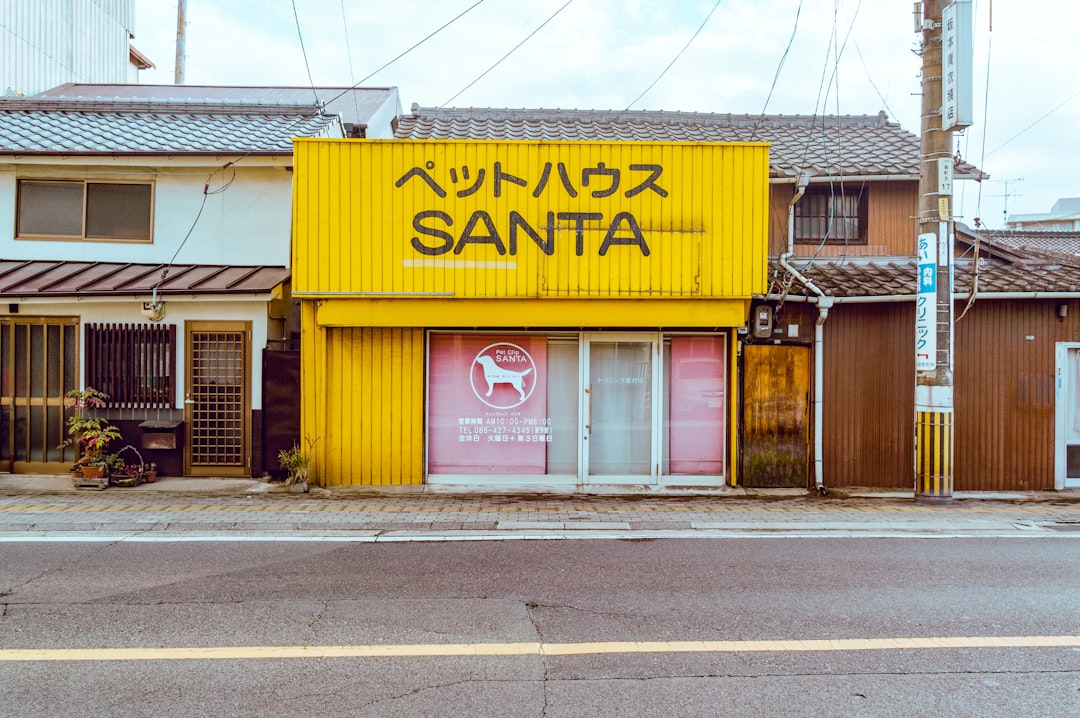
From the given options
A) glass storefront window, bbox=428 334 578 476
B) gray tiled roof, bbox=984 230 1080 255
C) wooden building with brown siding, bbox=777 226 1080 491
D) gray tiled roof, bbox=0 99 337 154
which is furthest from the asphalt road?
gray tiled roof, bbox=984 230 1080 255

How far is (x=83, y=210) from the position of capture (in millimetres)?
13031

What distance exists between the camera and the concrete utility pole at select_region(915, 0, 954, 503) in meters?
10.4

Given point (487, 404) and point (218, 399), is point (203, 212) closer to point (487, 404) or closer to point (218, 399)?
point (218, 399)

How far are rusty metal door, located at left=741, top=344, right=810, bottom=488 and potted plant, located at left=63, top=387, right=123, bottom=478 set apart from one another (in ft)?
31.6

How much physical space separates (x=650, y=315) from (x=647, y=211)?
1.55 m

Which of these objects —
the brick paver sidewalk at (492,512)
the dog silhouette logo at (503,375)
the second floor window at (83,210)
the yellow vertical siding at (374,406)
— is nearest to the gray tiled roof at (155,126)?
the second floor window at (83,210)

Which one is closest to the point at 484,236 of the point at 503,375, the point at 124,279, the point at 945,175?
the point at 503,375

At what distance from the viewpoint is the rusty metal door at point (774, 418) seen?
11867 mm

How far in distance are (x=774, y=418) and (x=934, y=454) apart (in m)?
2.28

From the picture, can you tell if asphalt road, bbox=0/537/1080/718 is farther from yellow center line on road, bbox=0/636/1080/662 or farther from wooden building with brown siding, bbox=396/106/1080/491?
wooden building with brown siding, bbox=396/106/1080/491

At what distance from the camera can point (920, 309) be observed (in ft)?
34.8

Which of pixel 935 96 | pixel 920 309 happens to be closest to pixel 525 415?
pixel 920 309

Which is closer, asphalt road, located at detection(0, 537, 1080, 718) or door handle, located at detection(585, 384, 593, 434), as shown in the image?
asphalt road, located at detection(0, 537, 1080, 718)

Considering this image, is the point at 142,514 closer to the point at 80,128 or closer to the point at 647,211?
the point at 647,211
